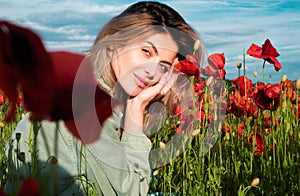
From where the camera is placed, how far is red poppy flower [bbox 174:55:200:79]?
1.63 m

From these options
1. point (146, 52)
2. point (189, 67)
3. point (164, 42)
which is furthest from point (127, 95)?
point (189, 67)

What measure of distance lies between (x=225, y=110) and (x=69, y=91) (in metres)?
1.72

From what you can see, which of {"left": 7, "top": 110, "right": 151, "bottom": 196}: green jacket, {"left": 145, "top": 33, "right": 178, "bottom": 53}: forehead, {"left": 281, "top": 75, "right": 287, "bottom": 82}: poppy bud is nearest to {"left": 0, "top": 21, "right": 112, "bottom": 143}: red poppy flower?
{"left": 7, "top": 110, "right": 151, "bottom": 196}: green jacket

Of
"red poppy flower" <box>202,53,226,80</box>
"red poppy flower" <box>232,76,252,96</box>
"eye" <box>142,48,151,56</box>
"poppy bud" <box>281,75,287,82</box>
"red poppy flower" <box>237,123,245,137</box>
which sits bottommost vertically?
"red poppy flower" <box>237,123,245,137</box>

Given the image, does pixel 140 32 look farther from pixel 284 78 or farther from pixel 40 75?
pixel 40 75

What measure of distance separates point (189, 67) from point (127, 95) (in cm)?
40

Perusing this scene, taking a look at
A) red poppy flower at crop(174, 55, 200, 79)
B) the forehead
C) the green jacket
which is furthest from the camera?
the forehead

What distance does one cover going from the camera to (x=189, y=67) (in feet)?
5.42

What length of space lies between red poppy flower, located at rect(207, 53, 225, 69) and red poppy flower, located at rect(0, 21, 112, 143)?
4.86ft

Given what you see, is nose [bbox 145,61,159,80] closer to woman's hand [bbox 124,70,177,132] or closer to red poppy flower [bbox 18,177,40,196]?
woman's hand [bbox 124,70,177,132]

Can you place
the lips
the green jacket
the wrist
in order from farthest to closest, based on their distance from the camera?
the lips → the wrist → the green jacket

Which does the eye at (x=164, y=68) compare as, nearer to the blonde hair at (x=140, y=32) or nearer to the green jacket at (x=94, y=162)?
the blonde hair at (x=140, y=32)

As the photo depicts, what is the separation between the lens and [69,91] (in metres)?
0.36

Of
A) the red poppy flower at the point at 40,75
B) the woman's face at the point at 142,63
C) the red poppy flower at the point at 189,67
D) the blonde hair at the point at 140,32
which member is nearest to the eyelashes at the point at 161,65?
the woman's face at the point at 142,63
